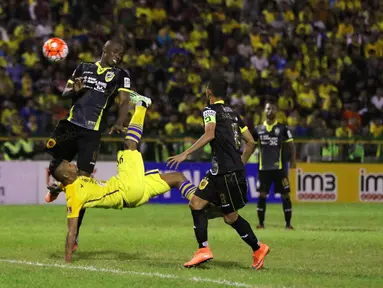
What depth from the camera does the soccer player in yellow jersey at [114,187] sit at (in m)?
11.7

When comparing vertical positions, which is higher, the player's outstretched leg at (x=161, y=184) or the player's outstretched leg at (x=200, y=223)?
the player's outstretched leg at (x=161, y=184)

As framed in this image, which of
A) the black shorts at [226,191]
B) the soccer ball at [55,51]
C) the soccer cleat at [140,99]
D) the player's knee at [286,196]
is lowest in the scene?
the player's knee at [286,196]

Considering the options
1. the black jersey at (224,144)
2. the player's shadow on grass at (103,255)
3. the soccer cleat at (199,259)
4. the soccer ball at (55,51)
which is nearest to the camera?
the soccer cleat at (199,259)

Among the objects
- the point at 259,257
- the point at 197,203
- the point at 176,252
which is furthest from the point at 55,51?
the point at 259,257

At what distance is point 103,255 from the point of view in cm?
1318

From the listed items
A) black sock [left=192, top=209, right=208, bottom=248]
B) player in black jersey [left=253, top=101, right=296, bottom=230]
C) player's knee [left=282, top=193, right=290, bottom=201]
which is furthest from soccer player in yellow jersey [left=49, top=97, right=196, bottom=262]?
player in black jersey [left=253, top=101, right=296, bottom=230]

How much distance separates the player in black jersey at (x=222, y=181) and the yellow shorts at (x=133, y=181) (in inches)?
16.2

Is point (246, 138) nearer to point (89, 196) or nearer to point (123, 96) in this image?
point (123, 96)

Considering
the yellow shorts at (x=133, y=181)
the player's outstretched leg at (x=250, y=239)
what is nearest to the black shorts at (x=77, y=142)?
the yellow shorts at (x=133, y=181)

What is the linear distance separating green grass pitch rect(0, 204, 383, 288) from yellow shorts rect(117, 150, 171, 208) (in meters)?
0.84

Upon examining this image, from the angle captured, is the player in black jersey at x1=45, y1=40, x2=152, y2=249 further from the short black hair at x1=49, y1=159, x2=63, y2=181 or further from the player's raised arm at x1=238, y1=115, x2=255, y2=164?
the player's raised arm at x1=238, y1=115, x2=255, y2=164

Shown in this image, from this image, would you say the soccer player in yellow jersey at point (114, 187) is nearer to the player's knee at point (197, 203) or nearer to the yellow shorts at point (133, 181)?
the yellow shorts at point (133, 181)

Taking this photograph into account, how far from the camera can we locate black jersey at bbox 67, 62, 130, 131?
13.0m

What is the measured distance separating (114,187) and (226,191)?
1375mm
